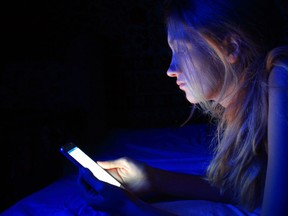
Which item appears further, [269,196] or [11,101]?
[11,101]

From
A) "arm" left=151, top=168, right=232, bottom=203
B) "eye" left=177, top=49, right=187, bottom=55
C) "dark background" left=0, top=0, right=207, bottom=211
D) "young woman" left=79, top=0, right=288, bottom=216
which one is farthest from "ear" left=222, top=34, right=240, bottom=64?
"dark background" left=0, top=0, right=207, bottom=211

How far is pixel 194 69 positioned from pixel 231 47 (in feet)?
0.38

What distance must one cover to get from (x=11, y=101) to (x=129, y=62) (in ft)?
3.93

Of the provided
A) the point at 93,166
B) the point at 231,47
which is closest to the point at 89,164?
the point at 93,166

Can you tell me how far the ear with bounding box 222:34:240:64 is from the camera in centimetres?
79

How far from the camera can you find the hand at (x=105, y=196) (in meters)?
0.74

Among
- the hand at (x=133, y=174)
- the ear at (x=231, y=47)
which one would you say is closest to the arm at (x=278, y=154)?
the ear at (x=231, y=47)

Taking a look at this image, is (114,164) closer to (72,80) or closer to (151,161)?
(151,161)

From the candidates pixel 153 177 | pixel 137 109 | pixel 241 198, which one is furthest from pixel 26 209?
pixel 137 109

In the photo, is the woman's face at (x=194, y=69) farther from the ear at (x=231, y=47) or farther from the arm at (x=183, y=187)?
the arm at (x=183, y=187)

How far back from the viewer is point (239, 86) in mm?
837

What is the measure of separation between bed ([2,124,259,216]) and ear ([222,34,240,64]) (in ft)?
1.43

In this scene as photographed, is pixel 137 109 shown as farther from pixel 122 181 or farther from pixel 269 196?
pixel 269 196

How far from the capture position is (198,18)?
785 millimetres
